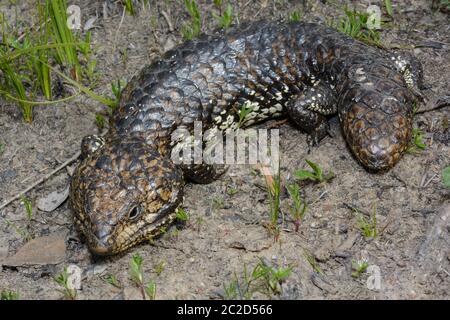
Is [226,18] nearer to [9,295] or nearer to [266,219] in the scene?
[266,219]

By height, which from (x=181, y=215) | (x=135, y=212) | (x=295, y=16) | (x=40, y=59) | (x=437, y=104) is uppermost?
(x=40, y=59)

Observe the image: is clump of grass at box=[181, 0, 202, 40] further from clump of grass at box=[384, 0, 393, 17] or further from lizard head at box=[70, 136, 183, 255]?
clump of grass at box=[384, 0, 393, 17]

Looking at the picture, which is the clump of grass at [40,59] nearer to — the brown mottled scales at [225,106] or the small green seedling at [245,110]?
the brown mottled scales at [225,106]

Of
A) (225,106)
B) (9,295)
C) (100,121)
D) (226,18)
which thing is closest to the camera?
(9,295)

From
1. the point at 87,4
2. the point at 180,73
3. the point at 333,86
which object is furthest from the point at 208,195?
the point at 87,4

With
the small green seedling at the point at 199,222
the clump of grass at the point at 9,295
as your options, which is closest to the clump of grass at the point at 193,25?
the small green seedling at the point at 199,222

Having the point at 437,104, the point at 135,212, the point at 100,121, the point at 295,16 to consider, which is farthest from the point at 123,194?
the point at 437,104
